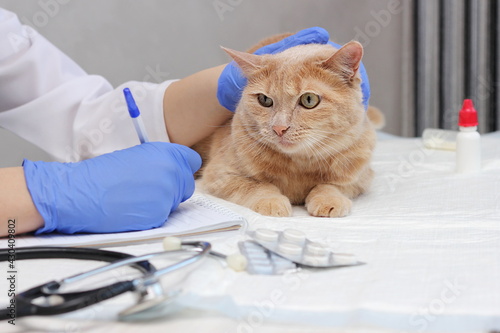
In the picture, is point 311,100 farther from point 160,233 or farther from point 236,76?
point 160,233

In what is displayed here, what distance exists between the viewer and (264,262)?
0.72 metres

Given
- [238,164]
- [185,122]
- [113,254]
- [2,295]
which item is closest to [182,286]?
[113,254]

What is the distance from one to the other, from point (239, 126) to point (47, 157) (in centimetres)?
103

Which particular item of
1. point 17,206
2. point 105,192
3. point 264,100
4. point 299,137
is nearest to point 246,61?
point 264,100

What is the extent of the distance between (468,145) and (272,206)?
644 millimetres

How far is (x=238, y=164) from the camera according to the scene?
1260mm

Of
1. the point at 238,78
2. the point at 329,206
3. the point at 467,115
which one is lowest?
the point at 329,206

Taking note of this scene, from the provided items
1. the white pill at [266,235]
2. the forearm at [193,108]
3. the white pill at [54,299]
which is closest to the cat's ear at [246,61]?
the forearm at [193,108]

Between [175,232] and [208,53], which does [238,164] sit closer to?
[175,232]

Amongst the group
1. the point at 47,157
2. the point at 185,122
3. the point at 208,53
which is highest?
the point at 208,53

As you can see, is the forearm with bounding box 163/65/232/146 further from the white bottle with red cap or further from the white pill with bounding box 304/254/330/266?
the white pill with bounding box 304/254/330/266

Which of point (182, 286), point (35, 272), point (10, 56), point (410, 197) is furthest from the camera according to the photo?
point (10, 56)

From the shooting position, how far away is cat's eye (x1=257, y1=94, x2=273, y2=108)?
114 centimetres

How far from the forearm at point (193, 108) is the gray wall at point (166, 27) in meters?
0.68
